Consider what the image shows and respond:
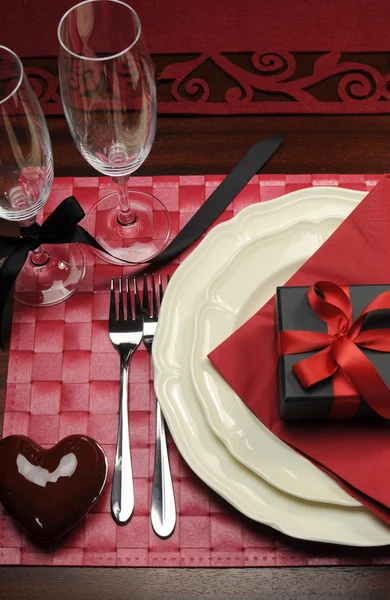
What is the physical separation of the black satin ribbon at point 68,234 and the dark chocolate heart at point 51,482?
14 centimetres

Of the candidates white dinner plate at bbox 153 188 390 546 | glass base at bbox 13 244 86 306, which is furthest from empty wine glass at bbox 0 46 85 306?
white dinner plate at bbox 153 188 390 546

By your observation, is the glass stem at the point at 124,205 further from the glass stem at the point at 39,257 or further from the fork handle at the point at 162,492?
the fork handle at the point at 162,492

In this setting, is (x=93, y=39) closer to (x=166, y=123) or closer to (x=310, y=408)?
(x=166, y=123)

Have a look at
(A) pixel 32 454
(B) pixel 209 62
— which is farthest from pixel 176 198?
(A) pixel 32 454

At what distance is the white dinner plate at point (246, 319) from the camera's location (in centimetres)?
52

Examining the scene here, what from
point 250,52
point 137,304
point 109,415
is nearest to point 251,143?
point 250,52

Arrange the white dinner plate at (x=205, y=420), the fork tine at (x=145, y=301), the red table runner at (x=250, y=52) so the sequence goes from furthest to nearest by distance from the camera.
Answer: the red table runner at (x=250, y=52) < the fork tine at (x=145, y=301) < the white dinner plate at (x=205, y=420)

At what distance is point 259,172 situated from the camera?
0.71m

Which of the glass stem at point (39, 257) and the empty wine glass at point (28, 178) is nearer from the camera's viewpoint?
the empty wine glass at point (28, 178)

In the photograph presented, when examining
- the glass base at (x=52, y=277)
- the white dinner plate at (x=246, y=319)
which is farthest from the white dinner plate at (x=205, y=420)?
the glass base at (x=52, y=277)

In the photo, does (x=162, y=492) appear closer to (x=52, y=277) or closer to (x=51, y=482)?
(x=51, y=482)

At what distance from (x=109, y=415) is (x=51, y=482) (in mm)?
79

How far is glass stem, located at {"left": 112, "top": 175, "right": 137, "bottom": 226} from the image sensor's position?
0.64 metres

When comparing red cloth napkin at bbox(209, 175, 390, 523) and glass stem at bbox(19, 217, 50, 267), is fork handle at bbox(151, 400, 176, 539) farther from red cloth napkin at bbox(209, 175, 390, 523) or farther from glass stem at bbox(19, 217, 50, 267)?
glass stem at bbox(19, 217, 50, 267)
